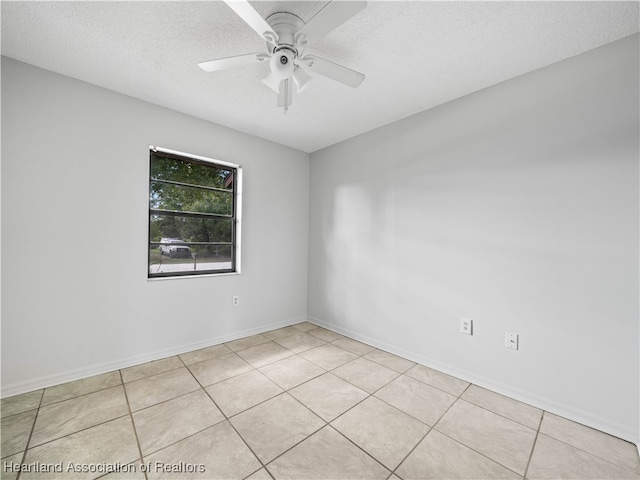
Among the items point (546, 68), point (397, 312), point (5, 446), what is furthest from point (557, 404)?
point (5, 446)

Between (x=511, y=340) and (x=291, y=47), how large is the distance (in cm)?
254

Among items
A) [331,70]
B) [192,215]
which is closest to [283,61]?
[331,70]

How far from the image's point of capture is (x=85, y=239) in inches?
86.8

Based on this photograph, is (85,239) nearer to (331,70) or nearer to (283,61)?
(283,61)

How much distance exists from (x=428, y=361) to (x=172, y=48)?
10.6 feet

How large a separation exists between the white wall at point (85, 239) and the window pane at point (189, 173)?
0.16 meters

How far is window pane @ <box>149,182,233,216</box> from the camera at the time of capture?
265 cm

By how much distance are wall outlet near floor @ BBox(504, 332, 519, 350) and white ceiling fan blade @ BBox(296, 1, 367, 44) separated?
2.33 m

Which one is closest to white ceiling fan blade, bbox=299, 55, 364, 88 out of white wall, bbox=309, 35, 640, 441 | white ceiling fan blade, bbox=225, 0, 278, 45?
white ceiling fan blade, bbox=225, 0, 278, 45

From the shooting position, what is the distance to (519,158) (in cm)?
202

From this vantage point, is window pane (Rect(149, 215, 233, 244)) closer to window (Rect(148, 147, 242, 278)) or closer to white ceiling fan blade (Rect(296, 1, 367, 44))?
window (Rect(148, 147, 242, 278))

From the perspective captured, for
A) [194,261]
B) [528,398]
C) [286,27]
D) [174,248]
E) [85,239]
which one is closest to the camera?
[286,27]

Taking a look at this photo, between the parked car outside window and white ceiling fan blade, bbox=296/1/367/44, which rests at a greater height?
white ceiling fan blade, bbox=296/1/367/44

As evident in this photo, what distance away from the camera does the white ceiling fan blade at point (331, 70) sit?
5.17ft
